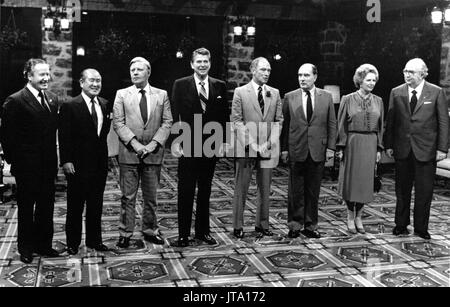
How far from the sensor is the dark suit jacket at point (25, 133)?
3.74 meters

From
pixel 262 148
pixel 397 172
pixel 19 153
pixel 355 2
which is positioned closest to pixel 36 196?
pixel 19 153

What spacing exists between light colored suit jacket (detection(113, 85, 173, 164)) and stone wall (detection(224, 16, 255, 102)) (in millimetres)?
6367

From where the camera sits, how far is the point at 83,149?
3.98 m

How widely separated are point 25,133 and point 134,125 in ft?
2.76

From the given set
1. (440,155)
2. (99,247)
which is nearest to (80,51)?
(99,247)

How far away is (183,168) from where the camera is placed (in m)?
4.33

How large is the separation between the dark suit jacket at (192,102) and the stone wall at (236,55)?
6225 millimetres

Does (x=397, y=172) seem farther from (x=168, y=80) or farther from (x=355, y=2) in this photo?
(x=168, y=80)

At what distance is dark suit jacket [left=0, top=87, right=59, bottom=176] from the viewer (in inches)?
147

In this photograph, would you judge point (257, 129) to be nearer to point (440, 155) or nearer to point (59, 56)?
point (440, 155)

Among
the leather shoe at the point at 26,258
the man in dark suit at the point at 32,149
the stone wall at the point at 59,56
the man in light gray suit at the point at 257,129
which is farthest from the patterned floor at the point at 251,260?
the stone wall at the point at 59,56

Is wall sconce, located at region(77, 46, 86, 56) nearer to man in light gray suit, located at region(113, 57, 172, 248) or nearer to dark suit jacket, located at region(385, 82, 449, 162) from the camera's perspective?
man in light gray suit, located at region(113, 57, 172, 248)

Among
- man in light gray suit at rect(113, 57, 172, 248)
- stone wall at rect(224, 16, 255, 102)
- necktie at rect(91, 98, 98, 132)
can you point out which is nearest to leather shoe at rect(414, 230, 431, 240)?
man in light gray suit at rect(113, 57, 172, 248)
